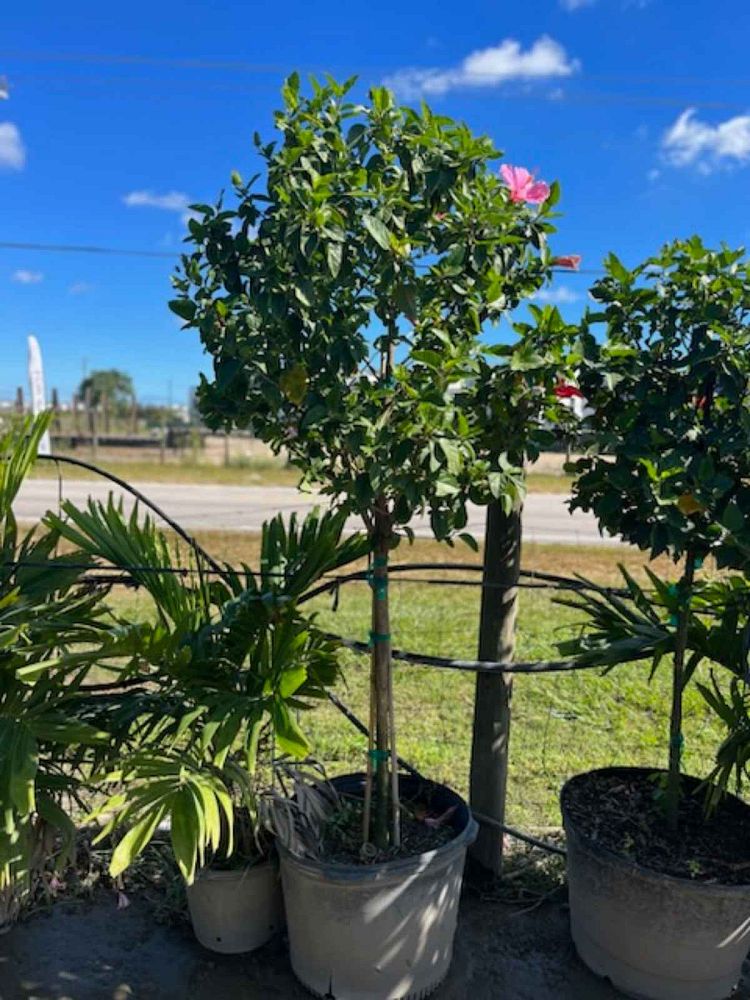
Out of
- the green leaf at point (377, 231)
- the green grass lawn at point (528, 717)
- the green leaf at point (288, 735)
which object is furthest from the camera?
the green grass lawn at point (528, 717)

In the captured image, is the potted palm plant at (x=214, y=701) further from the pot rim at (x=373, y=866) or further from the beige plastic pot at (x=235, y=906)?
the pot rim at (x=373, y=866)

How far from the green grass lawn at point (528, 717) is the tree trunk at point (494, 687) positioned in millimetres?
195

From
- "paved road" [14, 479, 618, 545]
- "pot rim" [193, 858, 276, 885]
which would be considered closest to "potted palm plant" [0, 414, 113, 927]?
"pot rim" [193, 858, 276, 885]

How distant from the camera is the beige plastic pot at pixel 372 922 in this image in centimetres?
199

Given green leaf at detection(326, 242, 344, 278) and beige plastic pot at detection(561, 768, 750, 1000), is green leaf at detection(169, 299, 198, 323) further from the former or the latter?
beige plastic pot at detection(561, 768, 750, 1000)

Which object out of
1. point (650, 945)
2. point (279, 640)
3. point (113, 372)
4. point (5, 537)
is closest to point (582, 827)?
point (650, 945)

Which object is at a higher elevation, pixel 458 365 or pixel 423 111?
pixel 423 111

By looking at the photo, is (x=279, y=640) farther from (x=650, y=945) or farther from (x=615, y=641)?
(x=650, y=945)

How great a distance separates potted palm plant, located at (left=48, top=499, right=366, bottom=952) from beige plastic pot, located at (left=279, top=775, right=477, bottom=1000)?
0.63 ft

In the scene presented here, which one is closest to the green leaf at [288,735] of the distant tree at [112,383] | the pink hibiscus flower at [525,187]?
the pink hibiscus flower at [525,187]

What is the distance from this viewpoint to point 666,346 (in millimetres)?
2016

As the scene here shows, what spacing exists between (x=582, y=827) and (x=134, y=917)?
4.42 ft

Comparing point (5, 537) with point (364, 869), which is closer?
point (364, 869)

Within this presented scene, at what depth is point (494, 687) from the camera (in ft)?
8.34
